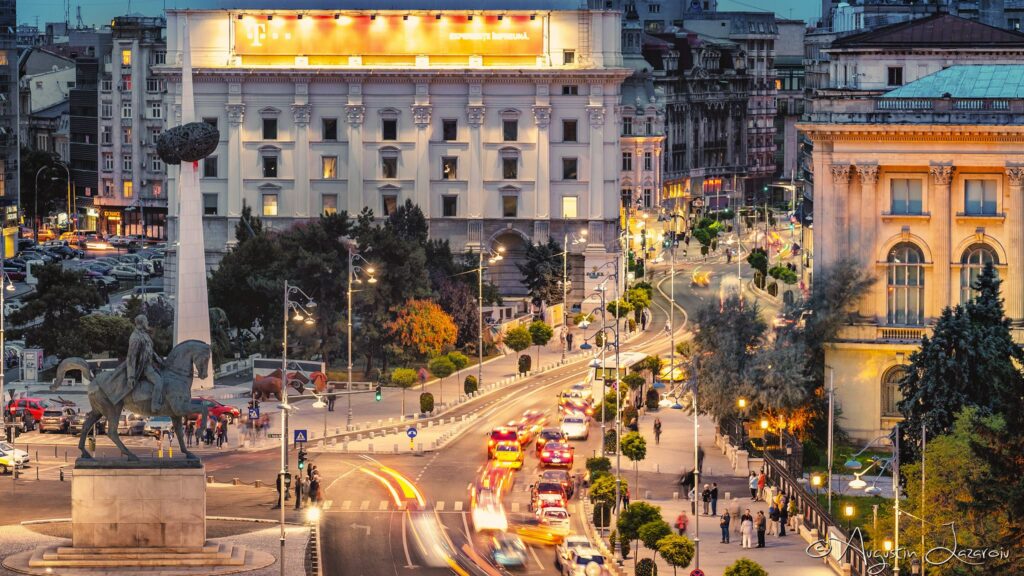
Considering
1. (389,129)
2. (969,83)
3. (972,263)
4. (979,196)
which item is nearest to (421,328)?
(969,83)

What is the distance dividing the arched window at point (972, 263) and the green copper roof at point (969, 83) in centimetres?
660

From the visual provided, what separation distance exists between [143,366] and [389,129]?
94842 millimetres

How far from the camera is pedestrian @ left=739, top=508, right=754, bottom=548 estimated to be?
3848 inches

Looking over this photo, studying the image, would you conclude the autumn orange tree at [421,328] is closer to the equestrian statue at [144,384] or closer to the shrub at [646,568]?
the equestrian statue at [144,384]

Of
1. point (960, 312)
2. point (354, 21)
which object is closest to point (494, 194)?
point (354, 21)

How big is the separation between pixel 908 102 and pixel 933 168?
3223 millimetres

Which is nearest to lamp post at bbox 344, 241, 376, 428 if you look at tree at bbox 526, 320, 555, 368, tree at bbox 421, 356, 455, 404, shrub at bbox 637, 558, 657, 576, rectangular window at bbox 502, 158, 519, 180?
tree at bbox 421, 356, 455, 404

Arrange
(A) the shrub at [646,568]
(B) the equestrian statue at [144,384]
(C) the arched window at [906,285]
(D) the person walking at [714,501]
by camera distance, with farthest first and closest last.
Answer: (C) the arched window at [906,285] < (D) the person walking at [714,501] < (B) the equestrian statue at [144,384] < (A) the shrub at [646,568]

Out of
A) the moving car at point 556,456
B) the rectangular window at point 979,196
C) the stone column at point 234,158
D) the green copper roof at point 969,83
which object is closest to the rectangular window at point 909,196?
the rectangular window at point 979,196

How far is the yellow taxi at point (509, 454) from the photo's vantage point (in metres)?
116

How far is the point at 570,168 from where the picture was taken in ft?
603

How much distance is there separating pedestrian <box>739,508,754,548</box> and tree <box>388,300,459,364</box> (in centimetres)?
4727

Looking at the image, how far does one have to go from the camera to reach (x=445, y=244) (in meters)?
166

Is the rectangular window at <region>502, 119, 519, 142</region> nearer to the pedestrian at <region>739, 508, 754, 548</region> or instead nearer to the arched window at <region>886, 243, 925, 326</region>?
the arched window at <region>886, 243, 925, 326</region>
